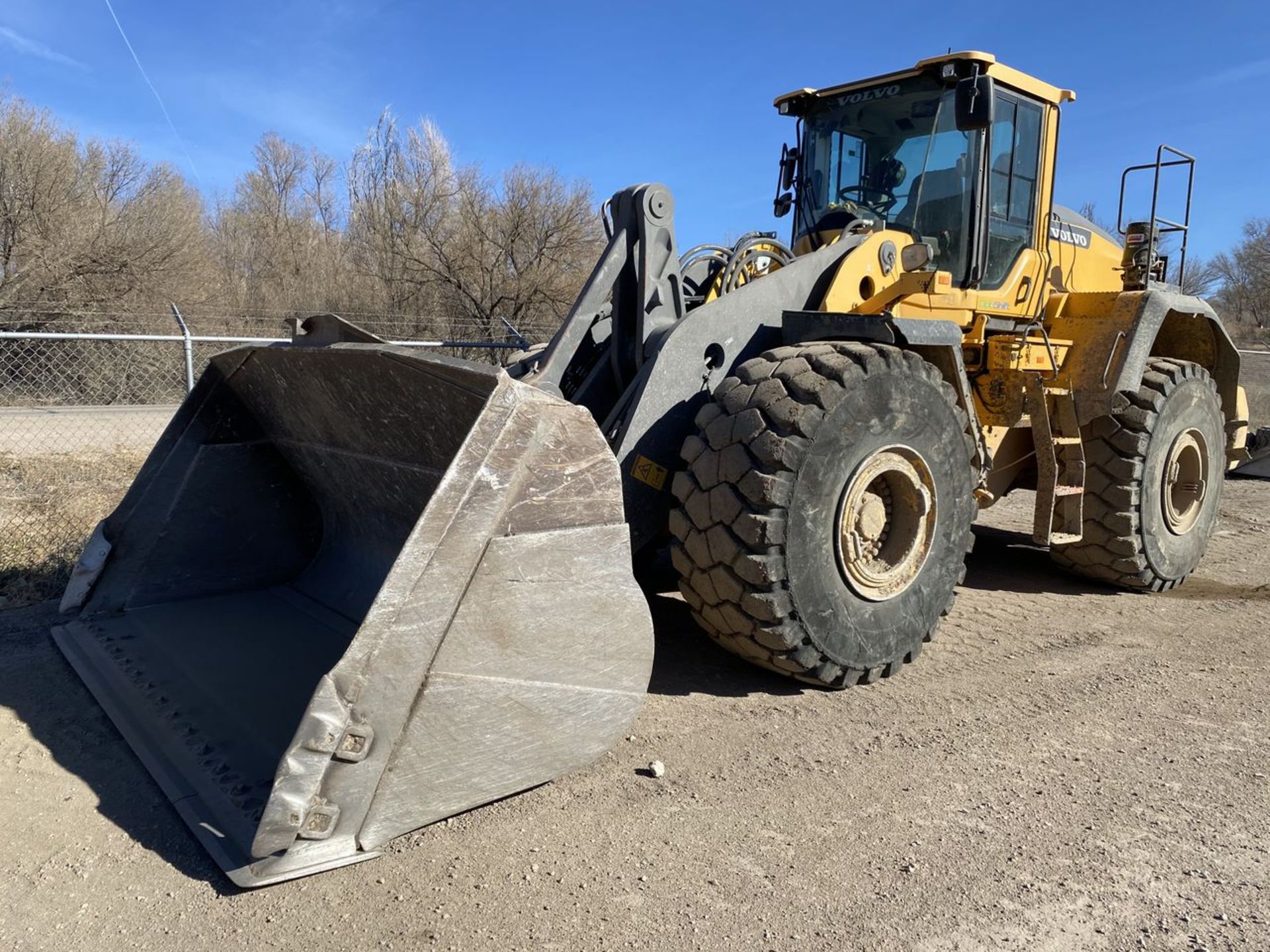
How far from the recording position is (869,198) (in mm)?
5309

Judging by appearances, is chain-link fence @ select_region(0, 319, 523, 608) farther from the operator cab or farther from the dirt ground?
the operator cab

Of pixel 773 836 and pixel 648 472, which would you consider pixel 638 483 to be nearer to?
pixel 648 472

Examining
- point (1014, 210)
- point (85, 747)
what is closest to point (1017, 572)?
point (1014, 210)

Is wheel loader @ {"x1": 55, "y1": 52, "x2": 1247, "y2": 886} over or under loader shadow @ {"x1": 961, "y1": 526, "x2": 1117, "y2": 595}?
over

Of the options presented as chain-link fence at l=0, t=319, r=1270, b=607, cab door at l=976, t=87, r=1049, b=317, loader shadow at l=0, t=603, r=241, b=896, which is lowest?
loader shadow at l=0, t=603, r=241, b=896

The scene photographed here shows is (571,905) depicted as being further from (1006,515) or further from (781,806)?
(1006,515)

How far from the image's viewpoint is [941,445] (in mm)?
4102

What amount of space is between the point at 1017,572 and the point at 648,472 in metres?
3.63

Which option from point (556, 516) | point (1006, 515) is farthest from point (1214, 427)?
point (556, 516)

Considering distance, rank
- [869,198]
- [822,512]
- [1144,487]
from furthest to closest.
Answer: [1144,487] < [869,198] < [822,512]

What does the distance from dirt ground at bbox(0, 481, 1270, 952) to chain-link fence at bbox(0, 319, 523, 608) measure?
1.72 metres

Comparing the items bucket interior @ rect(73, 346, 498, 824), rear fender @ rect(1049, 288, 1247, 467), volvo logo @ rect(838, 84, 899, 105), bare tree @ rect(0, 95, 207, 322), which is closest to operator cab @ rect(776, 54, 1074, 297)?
volvo logo @ rect(838, 84, 899, 105)

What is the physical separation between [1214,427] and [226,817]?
6.29 m

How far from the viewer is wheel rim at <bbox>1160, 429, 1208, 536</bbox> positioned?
599 cm
